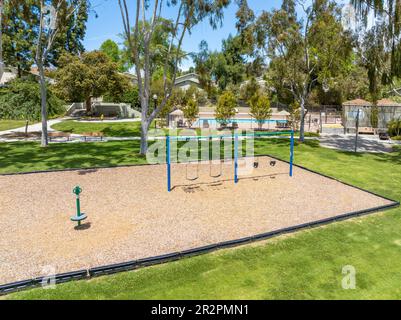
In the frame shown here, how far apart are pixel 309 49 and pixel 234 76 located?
40.4 m

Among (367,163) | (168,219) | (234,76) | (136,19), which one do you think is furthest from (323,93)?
(168,219)

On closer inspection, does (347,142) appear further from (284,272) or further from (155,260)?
(155,260)

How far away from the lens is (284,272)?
6055 millimetres

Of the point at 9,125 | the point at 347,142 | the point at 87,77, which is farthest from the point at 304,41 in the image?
the point at 9,125

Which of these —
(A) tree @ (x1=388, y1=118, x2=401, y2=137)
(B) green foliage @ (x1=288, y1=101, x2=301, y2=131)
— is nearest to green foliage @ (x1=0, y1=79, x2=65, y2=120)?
(B) green foliage @ (x1=288, y1=101, x2=301, y2=131)

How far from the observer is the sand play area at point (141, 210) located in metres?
6.80

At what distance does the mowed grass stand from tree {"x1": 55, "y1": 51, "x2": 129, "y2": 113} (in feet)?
112

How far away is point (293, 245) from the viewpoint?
7242 mm

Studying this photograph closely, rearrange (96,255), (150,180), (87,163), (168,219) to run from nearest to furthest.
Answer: (96,255)
(168,219)
(150,180)
(87,163)

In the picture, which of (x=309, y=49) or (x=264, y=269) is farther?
(x=309, y=49)

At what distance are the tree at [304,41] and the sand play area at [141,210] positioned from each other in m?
9.78

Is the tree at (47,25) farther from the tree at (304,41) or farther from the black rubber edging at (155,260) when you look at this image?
the black rubber edging at (155,260)

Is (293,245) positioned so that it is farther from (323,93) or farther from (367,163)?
(323,93)

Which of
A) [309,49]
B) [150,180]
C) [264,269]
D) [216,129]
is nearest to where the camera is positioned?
[264,269]
